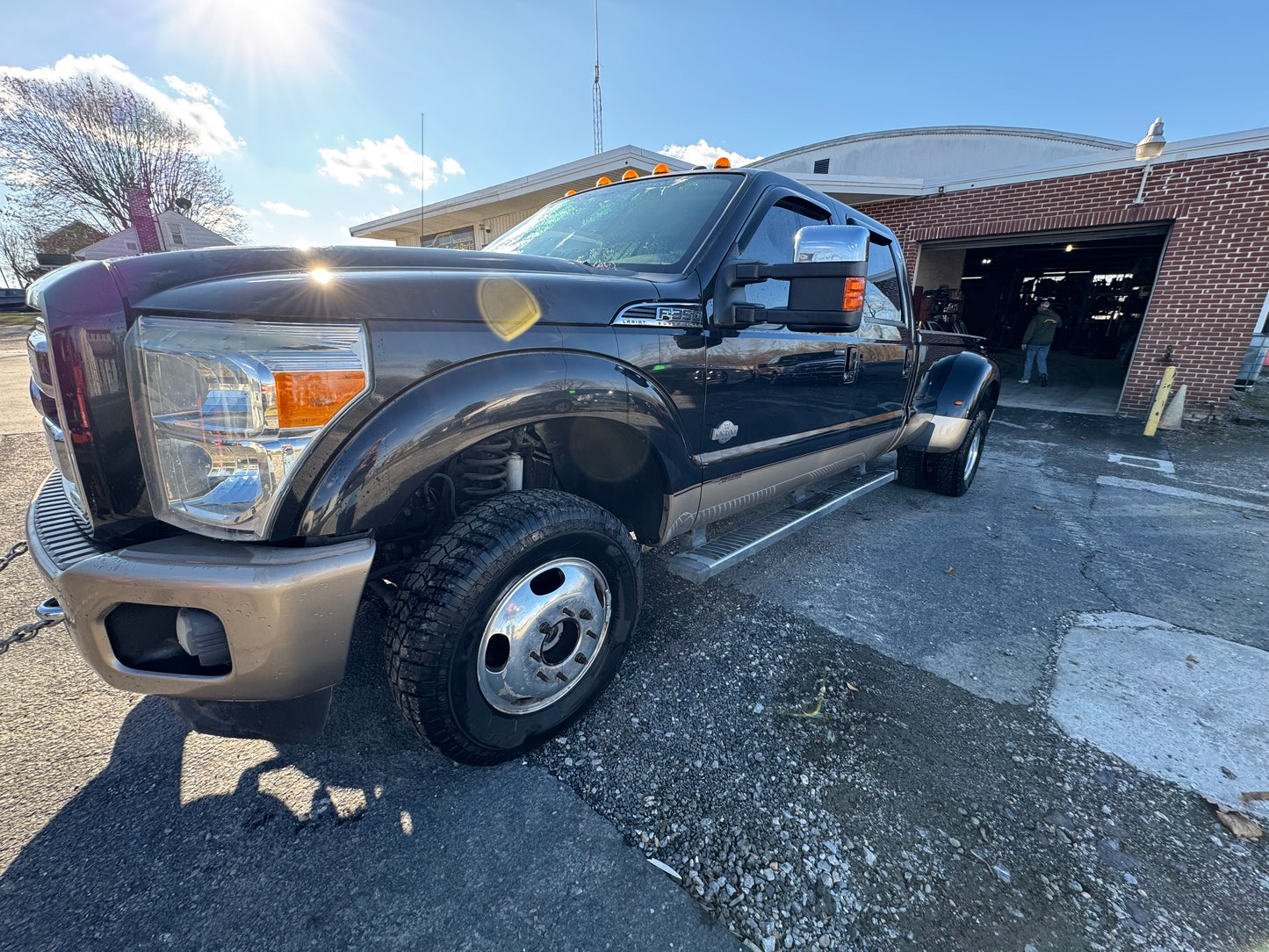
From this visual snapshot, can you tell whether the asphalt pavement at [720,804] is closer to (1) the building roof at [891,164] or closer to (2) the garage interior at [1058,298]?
(1) the building roof at [891,164]

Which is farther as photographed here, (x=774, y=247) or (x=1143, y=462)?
(x=1143, y=462)

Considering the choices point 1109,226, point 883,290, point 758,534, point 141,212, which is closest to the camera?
point 758,534

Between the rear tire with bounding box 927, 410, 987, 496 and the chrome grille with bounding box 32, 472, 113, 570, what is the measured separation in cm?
500

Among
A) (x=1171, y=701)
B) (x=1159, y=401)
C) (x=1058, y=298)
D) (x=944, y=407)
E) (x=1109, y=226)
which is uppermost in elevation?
(x=1109, y=226)

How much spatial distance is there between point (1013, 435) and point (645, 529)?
25.6 ft

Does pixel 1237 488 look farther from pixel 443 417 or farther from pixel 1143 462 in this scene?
pixel 443 417

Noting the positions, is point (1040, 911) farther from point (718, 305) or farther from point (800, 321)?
point (718, 305)

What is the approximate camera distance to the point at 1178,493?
5.25m

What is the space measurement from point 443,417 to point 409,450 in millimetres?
Answer: 117

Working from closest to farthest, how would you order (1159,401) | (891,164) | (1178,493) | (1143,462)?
(1178,493), (1143,462), (1159,401), (891,164)

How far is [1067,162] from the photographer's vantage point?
28.8 feet

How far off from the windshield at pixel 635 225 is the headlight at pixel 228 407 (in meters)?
1.30

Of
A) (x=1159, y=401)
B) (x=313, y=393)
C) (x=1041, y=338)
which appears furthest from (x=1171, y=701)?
(x=1041, y=338)

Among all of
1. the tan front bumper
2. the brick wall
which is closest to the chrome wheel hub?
the tan front bumper
